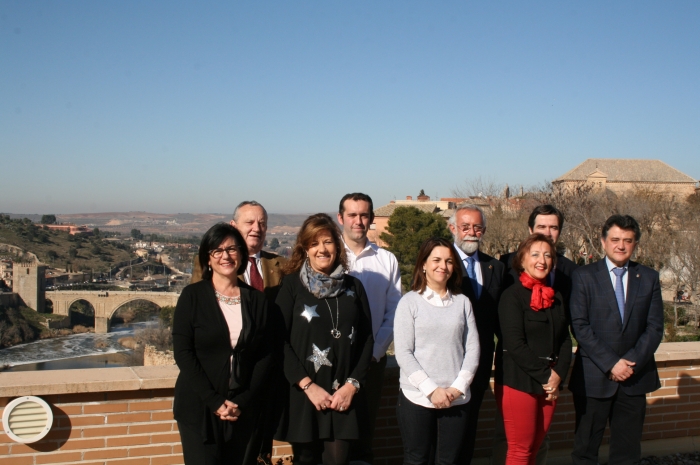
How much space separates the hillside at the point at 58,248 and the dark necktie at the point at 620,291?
97434 mm

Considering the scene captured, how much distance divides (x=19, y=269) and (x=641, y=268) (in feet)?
278

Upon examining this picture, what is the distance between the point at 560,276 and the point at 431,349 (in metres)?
1.19

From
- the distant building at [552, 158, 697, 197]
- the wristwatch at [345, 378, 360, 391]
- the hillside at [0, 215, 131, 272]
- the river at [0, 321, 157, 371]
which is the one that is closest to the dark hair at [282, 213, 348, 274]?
the wristwatch at [345, 378, 360, 391]

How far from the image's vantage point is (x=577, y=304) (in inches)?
136

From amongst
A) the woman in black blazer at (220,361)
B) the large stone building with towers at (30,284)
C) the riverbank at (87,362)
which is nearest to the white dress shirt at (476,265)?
the woman in black blazer at (220,361)

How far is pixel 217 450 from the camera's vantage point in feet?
9.17

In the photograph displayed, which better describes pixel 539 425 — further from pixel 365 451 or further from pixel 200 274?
pixel 200 274

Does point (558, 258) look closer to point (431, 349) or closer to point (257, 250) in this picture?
point (431, 349)

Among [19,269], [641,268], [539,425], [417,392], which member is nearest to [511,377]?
[539,425]

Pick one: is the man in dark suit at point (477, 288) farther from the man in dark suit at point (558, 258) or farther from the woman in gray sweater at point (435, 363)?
the woman in gray sweater at point (435, 363)

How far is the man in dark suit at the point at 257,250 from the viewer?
3.54 m

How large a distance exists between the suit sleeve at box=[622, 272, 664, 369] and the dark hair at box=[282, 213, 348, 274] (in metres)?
1.84

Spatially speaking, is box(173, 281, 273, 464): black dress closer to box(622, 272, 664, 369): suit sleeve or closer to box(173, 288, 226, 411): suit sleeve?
box(173, 288, 226, 411): suit sleeve

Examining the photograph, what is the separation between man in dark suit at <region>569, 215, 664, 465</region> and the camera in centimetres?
339
